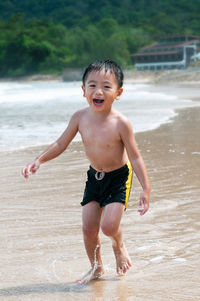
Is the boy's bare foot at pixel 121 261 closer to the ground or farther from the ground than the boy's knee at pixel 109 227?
closer to the ground

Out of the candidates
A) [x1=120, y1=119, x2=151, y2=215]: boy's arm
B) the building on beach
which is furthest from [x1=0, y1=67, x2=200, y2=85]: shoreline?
[x1=120, y1=119, x2=151, y2=215]: boy's arm

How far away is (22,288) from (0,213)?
1561mm

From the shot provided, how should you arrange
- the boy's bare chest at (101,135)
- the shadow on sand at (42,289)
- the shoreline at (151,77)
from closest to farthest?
the shadow on sand at (42,289) < the boy's bare chest at (101,135) < the shoreline at (151,77)

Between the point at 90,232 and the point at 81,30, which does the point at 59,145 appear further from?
the point at 81,30

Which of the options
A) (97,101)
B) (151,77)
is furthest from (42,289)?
(151,77)

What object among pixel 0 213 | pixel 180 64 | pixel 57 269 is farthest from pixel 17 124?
pixel 180 64

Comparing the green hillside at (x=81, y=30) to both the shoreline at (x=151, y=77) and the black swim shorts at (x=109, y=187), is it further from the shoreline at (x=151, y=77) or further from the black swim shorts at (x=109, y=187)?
the black swim shorts at (x=109, y=187)

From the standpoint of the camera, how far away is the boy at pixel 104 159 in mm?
2889

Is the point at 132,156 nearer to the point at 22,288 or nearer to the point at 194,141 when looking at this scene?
the point at 22,288

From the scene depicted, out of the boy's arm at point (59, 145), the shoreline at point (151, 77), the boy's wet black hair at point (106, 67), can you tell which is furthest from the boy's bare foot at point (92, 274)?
the shoreline at point (151, 77)

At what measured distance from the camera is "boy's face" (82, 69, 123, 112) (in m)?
2.88

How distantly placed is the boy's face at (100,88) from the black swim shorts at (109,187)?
1.33ft

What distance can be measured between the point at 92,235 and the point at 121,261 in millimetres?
251

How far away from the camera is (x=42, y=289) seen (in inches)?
111
